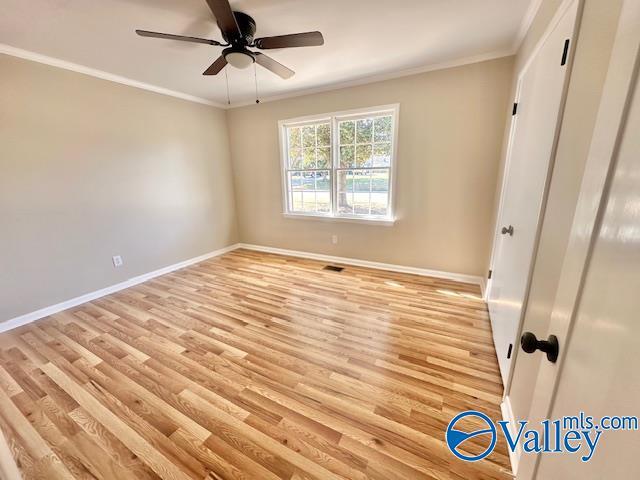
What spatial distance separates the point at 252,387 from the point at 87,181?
9.67 feet

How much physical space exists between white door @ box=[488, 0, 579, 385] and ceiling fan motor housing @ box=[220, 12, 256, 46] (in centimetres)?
191

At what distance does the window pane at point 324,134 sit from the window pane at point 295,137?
334 millimetres

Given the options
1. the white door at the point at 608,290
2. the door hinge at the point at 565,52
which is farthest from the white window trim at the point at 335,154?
the white door at the point at 608,290

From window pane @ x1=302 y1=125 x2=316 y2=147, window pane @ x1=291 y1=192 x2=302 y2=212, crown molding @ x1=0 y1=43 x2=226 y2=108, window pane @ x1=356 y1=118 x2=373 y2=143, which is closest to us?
crown molding @ x1=0 y1=43 x2=226 y2=108

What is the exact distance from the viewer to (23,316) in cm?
250

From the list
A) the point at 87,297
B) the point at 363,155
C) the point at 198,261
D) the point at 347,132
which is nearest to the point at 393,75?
the point at 347,132

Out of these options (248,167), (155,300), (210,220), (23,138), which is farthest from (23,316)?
(248,167)

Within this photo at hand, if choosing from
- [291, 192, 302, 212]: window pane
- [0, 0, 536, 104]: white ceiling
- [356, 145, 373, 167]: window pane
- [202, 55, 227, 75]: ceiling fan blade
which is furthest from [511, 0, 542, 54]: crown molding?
[291, 192, 302, 212]: window pane

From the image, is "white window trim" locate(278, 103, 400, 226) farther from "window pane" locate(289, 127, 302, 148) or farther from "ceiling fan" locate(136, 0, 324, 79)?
"ceiling fan" locate(136, 0, 324, 79)

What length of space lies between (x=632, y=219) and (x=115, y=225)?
4.06 metres

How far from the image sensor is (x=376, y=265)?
371cm

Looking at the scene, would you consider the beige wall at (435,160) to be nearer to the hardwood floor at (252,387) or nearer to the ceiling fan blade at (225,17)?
the hardwood floor at (252,387)

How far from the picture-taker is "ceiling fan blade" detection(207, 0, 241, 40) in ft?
4.81

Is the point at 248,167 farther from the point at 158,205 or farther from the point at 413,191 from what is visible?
the point at 413,191
